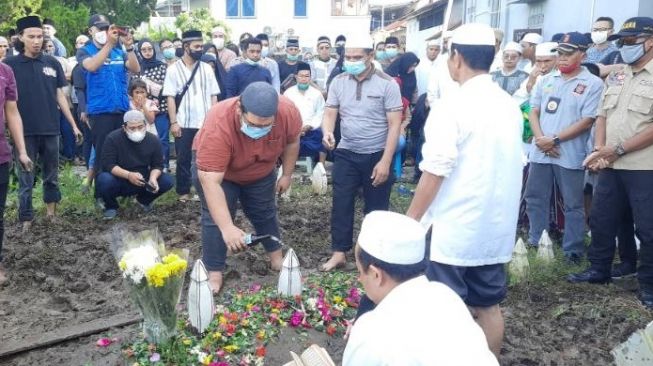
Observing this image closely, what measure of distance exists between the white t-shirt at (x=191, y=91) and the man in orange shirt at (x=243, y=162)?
7.94 feet

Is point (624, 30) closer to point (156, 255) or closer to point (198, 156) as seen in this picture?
point (198, 156)

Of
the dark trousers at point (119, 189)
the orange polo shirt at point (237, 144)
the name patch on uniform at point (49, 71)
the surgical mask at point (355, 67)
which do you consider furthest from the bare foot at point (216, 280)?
the name patch on uniform at point (49, 71)

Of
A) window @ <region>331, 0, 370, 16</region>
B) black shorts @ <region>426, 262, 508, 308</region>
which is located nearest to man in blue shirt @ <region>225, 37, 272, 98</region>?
black shorts @ <region>426, 262, 508, 308</region>

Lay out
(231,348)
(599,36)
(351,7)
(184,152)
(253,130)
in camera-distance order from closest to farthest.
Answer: (231,348) < (253,130) < (599,36) < (184,152) < (351,7)

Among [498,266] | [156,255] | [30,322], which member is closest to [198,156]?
[156,255]

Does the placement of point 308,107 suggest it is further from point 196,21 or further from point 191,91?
point 196,21

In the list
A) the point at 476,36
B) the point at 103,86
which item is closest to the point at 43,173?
the point at 103,86

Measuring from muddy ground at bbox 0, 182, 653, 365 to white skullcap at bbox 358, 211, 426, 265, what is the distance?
163 centimetres

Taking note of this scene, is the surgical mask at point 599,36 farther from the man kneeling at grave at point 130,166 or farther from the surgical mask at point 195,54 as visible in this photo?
the man kneeling at grave at point 130,166

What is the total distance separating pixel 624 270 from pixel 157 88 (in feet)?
21.5

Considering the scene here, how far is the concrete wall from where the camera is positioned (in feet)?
115

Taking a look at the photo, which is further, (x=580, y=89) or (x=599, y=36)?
(x=599, y=36)

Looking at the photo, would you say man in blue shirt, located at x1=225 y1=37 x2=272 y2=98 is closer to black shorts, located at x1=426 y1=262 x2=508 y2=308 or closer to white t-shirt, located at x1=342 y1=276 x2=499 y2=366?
black shorts, located at x1=426 y1=262 x2=508 y2=308

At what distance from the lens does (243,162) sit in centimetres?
447
